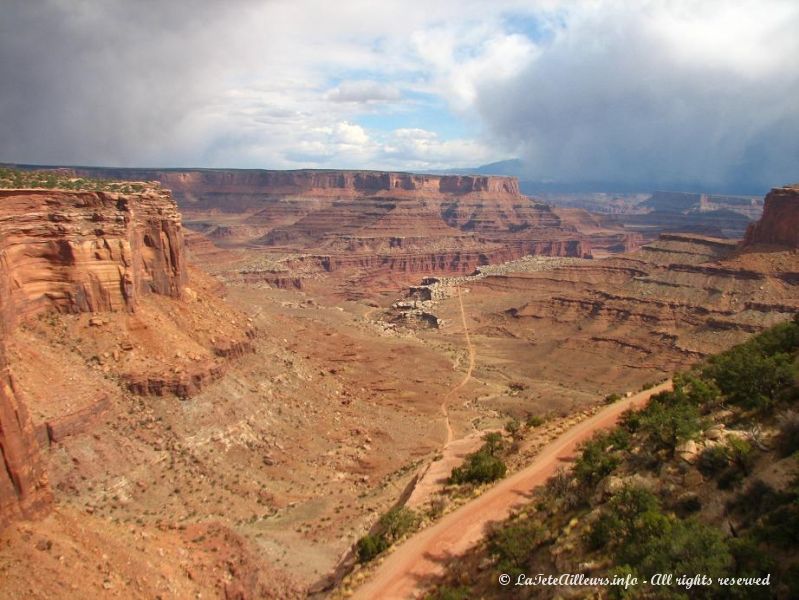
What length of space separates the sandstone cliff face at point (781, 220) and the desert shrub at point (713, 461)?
3058 inches

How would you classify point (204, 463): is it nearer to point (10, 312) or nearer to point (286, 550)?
point (286, 550)

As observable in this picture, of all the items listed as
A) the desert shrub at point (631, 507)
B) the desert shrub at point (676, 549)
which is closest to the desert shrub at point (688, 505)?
the desert shrub at point (631, 507)

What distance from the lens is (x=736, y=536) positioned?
13367mm

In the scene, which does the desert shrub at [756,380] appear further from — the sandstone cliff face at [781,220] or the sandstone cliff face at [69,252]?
the sandstone cliff face at [781,220]

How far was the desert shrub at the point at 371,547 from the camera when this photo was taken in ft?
77.0

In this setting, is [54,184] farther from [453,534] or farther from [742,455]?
[742,455]

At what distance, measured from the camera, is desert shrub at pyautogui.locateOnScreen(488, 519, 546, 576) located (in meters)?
17.4

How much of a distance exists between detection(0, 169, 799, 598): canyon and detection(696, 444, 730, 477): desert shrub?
54.8 feet

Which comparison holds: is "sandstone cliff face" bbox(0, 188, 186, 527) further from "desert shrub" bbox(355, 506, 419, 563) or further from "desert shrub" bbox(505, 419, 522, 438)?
"desert shrub" bbox(505, 419, 522, 438)

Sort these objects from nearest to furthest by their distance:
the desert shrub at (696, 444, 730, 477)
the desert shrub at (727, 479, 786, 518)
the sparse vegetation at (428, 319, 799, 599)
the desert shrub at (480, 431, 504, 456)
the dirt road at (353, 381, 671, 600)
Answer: the sparse vegetation at (428, 319, 799, 599), the desert shrub at (727, 479, 786, 518), the desert shrub at (696, 444, 730, 477), the dirt road at (353, 381, 671, 600), the desert shrub at (480, 431, 504, 456)

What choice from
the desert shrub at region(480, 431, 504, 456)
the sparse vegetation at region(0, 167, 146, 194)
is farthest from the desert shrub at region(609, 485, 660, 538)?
the sparse vegetation at region(0, 167, 146, 194)

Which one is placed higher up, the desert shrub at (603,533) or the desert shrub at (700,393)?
the desert shrub at (700,393)

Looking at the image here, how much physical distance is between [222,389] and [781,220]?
3058 inches

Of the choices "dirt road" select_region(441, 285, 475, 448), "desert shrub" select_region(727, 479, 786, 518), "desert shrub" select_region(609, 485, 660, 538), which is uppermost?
"desert shrub" select_region(727, 479, 786, 518)
